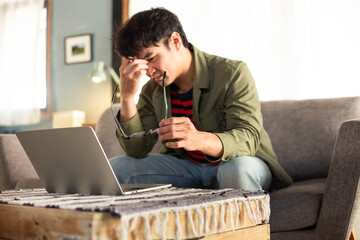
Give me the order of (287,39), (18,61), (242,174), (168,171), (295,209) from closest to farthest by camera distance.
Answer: (242,174), (295,209), (168,171), (287,39), (18,61)

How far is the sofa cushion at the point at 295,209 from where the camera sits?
4.74 ft

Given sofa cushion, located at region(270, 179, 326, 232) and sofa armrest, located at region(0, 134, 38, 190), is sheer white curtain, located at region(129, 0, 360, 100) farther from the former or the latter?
sofa armrest, located at region(0, 134, 38, 190)

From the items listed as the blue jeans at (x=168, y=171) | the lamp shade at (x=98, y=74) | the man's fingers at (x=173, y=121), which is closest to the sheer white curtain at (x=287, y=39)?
the lamp shade at (x=98, y=74)

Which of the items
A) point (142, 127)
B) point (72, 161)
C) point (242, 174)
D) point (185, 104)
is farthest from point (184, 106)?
point (72, 161)

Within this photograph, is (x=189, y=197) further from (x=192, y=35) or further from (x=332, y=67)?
(x=192, y=35)

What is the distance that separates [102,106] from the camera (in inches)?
159

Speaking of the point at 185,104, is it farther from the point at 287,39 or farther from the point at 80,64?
the point at 80,64

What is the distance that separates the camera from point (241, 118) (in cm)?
147

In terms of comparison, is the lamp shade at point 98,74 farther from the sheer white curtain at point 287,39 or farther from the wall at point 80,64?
the sheer white curtain at point 287,39

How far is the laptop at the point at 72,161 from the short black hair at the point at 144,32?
0.57 m

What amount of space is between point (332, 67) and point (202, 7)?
3.91ft

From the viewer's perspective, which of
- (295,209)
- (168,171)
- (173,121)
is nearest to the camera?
(173,121)

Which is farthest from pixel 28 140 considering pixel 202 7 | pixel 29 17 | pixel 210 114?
pixel 29 17

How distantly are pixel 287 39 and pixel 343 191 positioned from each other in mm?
1994
